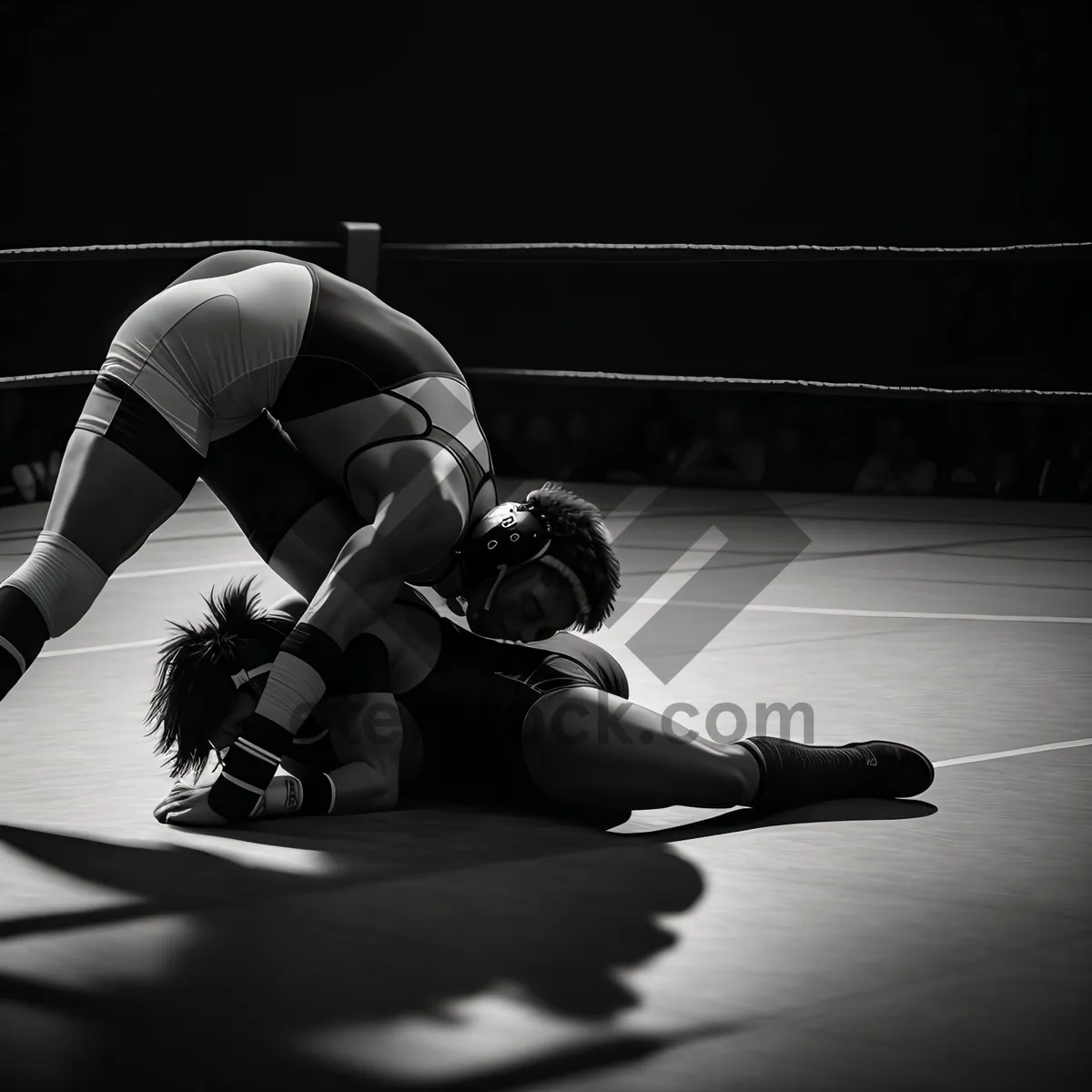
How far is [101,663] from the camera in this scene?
10.6 ft

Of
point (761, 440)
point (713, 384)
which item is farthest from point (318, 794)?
point (761, 440)

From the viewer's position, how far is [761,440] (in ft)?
20.9

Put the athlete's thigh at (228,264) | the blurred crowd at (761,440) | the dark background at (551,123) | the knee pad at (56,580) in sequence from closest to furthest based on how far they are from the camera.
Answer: the knee pad at (56,580) < the athlete's thigh at (228,264) < the dark background at (551,123) < the blurred crowd at (761,440)

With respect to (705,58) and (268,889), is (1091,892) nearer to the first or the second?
(268,889)

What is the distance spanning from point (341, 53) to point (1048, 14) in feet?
8.25

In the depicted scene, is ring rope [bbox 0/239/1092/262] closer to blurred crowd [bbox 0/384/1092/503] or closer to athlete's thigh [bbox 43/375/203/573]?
blurred crowd [bbox 0/384/1092/503]

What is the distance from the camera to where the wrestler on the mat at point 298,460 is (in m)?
2.24

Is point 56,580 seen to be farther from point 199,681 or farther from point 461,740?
point 461,740

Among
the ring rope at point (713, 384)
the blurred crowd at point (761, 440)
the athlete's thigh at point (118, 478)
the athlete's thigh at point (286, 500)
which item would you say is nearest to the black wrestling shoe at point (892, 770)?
the athlete's thigh at point (286, 500)

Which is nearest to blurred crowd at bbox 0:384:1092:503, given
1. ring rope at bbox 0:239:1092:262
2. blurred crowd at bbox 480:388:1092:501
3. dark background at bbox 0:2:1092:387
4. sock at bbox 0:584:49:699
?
blurred crowd at bbox 480:388:1092:501

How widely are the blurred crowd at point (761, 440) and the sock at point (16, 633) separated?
12.1 ft

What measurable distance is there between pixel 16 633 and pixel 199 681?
234 millimetres

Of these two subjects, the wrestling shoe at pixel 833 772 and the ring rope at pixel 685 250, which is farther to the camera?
the ring rope at pixel 685 250

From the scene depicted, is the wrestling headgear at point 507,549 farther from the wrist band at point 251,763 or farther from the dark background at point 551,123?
the dark background at point 551,123
